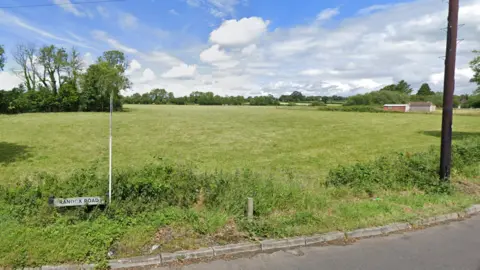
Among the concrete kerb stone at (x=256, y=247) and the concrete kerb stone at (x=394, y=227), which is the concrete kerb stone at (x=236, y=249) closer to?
the concrete kerb stone at (x=256, y=247)

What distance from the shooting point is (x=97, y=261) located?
3.06 m

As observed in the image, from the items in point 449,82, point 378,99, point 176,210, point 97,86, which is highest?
point 97,86

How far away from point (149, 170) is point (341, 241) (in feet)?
11.8

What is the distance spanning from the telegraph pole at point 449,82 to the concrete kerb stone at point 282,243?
4.31m

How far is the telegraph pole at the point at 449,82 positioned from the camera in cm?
557

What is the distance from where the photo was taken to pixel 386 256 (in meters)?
3.40

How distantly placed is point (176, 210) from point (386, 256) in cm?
308

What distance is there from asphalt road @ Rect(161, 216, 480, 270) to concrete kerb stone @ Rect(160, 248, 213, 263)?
160 mm

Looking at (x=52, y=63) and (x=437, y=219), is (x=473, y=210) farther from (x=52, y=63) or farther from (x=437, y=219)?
(x=52, y=63)

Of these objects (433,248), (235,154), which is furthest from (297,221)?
(235,154)

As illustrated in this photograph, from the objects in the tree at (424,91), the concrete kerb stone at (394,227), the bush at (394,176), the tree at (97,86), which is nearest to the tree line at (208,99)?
the tree at (424,91)

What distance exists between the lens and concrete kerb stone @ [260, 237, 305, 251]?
3552 mm

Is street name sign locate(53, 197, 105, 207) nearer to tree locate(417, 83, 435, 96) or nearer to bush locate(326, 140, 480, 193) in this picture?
bush locate(326, 140, 480, 193)

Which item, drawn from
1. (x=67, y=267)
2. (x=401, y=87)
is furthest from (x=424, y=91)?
(x=67, y=267)
